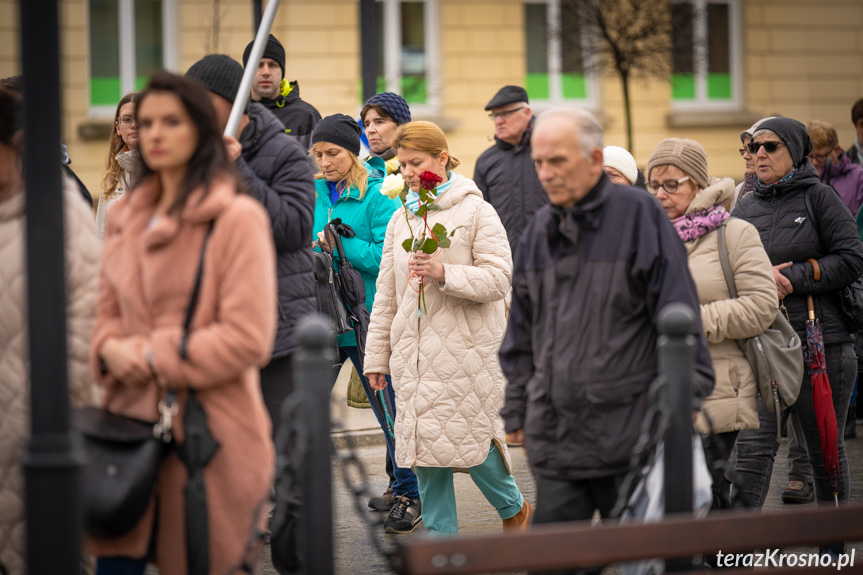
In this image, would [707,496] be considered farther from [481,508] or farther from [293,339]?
[481,508]

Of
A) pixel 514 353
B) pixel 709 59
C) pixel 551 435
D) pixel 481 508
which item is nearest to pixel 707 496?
pixel 551 435

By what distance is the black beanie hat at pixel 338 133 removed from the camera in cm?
694

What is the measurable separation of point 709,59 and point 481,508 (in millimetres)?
13962

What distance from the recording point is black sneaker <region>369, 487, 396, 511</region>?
23.2 ft

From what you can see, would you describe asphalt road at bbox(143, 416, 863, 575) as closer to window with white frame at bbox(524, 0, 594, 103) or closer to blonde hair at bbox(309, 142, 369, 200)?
blonde hair at bbox(309, 142, 369, 200)

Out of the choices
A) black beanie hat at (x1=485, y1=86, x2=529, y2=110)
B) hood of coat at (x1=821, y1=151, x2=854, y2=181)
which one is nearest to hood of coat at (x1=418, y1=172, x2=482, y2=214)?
black beanie hat at (x1=485, y1=86, x2=529, y2=110)

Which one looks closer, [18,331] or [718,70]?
[18,331]

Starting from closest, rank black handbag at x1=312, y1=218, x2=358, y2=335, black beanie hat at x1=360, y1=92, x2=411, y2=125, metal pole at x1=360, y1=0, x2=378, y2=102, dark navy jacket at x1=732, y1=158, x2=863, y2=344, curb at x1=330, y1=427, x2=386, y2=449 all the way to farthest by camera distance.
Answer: dark navy jacket at x1=732, y1=158, x2=863, y2=344 < black handbag at x1=312, y1=218, x2=358, y2=335 < black beanie hat at x1=360, y1=92, x2=411, y2=125 < metal pole at x1=360, y1=0, x2=378, y2=102 < curb at x1=330, y1=427, x2=386, y2=449

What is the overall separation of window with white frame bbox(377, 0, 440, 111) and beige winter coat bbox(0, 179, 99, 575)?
15.3 metres

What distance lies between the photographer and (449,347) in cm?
587

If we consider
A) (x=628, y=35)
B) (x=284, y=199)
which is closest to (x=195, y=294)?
(x=284, y=199)

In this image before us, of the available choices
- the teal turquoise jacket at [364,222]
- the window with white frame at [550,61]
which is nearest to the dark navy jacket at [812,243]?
the teal turquoise jacket at [364,222]

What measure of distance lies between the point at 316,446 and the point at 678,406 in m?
1.12

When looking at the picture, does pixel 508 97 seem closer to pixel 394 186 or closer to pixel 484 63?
pixel 394 186
